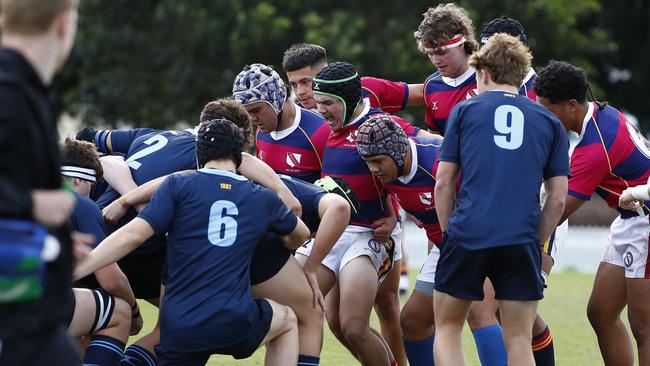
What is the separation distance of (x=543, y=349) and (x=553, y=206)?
139 cm

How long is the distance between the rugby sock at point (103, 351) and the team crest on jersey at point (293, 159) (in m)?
1.79

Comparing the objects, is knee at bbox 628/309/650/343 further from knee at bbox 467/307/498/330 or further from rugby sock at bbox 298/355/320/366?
rugby sock at bbox 298/355/320/366

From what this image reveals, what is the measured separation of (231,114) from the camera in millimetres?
5812

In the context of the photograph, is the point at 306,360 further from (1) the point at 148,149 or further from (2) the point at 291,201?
(1) the point at 148,149

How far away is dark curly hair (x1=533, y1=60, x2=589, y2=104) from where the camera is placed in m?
5.94

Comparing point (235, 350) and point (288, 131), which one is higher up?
point (288, 131)

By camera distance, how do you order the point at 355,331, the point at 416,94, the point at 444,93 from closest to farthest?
the point at 355,331, the point at 444,93, the point at 416,94

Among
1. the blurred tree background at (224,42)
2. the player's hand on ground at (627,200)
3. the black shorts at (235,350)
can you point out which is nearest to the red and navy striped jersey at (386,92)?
the player's hand on ground at (627,200)

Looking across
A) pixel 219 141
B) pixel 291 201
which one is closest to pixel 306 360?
pixel 291 201

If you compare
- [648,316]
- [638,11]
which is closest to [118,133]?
[648,316]

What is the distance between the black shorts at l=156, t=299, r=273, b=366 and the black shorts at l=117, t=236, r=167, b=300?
37.7 inches

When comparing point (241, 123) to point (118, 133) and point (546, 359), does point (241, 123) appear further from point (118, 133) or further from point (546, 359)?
point (546, 359)

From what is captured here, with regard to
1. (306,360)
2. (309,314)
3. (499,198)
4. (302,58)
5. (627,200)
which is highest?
(499,198)

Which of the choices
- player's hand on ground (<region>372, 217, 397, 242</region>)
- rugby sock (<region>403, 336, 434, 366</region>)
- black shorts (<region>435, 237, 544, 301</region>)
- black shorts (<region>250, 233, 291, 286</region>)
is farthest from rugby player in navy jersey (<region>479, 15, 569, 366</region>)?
black shorts (<region>250, 233, 291, 286</region>)
